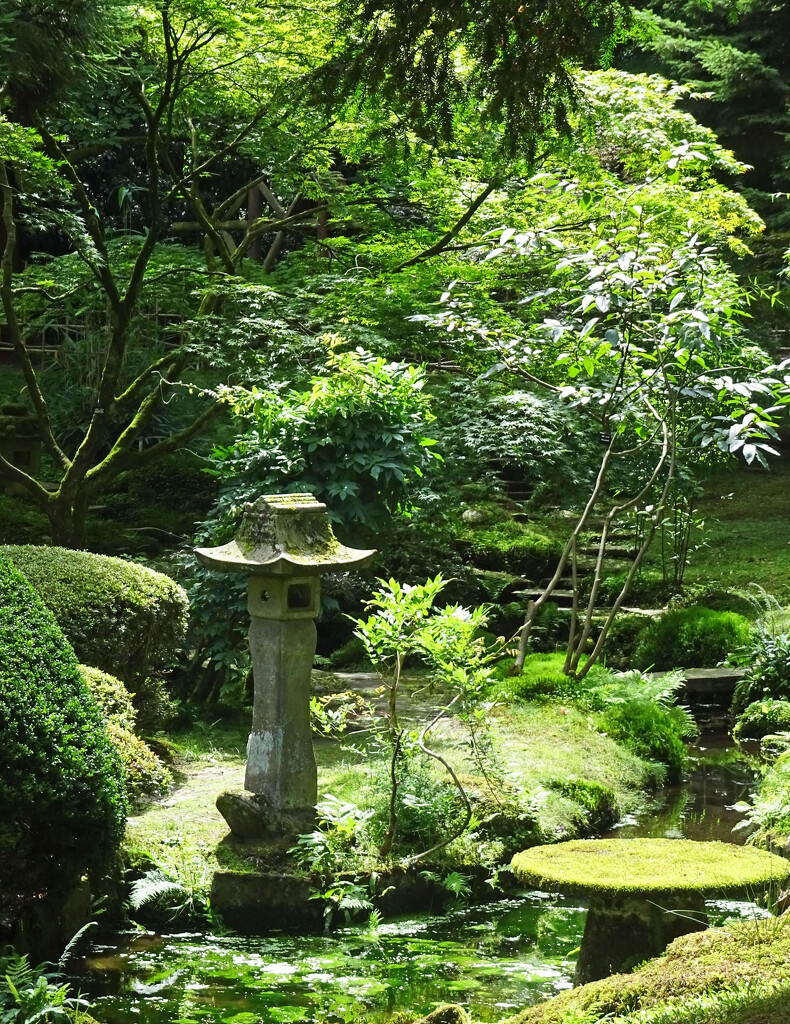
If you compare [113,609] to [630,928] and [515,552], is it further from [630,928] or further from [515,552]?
[515,552]

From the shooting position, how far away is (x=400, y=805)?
22.4 ft

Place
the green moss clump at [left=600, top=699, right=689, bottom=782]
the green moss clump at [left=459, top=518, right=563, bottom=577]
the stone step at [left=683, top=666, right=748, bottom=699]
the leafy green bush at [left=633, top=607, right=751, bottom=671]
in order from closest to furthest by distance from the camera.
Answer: the green moss clump at [left=600, top=699, right=689, bottom=782]
the stone step at [left=683, top=666, right=748, bottom=699]
the leafy green bush at [left=633, top=607, right=751, bottom=671]
the green moss clump at [left=459, top=518, right=563, bottom=577]

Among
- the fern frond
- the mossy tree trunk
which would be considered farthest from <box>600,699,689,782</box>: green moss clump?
the mossy tree trunk

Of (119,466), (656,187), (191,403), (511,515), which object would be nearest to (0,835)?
(119,466)

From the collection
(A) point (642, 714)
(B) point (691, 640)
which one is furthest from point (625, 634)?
(A) point (642, 714)

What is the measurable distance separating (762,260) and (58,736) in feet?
54.7

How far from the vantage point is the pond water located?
510cm

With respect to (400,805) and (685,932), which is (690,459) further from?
(685,932)

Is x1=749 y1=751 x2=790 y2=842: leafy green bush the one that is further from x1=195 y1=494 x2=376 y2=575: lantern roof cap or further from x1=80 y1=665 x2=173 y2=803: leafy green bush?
x1=80 y1=665 x2=173 y2=803: leafy green bush

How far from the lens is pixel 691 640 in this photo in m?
12.2

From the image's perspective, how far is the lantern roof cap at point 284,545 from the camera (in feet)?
21.7

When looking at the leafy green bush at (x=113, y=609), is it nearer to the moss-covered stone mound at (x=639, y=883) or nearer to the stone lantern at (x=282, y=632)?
the stone lantern at (x=282, y=632)

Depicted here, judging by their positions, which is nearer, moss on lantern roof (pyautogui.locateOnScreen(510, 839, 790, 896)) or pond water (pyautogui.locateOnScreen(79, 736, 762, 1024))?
moss on lantern roof (pyautogui.locateOnScreen(510, 839, 790, 896))

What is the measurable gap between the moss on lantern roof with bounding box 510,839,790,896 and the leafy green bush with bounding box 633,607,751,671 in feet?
23.6
